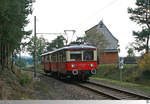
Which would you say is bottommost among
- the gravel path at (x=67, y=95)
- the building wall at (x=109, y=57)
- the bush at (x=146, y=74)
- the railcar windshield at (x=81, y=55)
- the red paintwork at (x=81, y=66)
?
the gravel path at (x=67, y=95)

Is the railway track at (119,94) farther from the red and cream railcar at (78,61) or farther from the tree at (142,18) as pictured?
the tree at (142,18)

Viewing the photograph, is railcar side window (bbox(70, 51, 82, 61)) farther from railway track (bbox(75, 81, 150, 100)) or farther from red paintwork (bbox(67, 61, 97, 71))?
railway track (bbox(75, 81, 150, 100))

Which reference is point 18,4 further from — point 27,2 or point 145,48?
point 145,48

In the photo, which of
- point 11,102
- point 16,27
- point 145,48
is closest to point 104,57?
point 145,48

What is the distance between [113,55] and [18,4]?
41786mm

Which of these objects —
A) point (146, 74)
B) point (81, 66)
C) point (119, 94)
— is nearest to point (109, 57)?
point (146, 74)

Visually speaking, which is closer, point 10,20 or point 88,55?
point 10,20

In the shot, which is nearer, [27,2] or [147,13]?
[27,2]

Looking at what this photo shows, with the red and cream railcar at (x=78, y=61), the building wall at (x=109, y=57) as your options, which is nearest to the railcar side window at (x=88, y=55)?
the red and cream railcar at (x=78, y=61)

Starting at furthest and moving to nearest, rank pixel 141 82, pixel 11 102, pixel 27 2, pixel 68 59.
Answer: pixel 141 82
pixel 68 59
pixel 27 2
pixel 11 102

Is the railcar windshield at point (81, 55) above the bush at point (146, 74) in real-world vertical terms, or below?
above

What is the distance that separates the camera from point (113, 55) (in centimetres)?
5219

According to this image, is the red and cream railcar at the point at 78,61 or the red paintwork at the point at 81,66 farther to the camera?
the red and cream railcar at the point at 78,61

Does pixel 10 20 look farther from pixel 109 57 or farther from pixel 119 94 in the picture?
pixel 109 57
